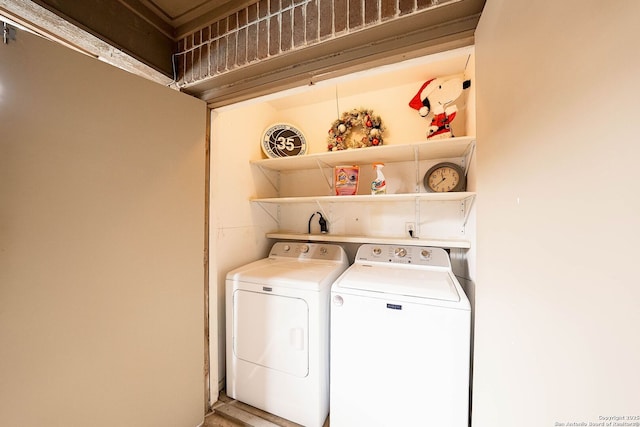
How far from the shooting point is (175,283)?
122 centimetres

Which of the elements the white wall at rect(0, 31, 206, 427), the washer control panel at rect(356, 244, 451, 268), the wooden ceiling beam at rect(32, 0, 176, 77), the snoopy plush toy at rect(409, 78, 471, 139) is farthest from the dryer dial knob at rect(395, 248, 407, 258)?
the wooden ceiling beam at rect(32, 0, 176, 77)

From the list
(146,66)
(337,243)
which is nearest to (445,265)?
(337,243)

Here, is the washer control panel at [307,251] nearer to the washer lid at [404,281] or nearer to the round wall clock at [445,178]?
the washer lid at [404,281]

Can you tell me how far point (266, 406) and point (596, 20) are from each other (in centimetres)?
217

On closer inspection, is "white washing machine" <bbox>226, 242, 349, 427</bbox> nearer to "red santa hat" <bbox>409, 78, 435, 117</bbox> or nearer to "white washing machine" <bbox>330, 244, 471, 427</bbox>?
"white washing machine" <bbox>330, 244, 471, 427</bbox>

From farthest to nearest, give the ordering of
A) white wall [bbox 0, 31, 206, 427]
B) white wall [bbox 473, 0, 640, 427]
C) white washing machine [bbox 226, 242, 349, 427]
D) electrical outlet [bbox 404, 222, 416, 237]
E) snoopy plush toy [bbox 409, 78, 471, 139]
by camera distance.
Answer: electrical outlet [bbox 404, 222, 416, 237] → snoopy plush toy [bbox 409, 78, 471, 139] → white washing machine [bbox 226, 242, 349, 427] → white wall [bbox 0, 31, 206, 427] → white wall [bbox 473, 0, 640, 427]

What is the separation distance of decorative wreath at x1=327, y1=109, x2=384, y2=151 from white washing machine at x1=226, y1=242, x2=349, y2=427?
1.16 metres

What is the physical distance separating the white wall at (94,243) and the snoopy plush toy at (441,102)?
1.67 meters

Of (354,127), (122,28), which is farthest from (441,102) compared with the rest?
(122,28)

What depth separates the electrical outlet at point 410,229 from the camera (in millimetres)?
1874

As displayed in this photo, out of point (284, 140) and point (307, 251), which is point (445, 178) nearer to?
point (307, 251)

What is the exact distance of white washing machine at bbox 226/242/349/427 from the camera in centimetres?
137

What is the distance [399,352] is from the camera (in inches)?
46.9

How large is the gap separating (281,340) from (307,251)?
0.77 m
